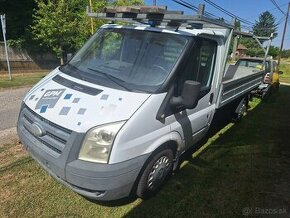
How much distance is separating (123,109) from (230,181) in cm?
247

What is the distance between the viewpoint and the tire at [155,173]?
12.0 feet

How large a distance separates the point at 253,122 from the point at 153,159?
5.34 metres

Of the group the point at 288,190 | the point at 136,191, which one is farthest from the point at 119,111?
the point at 288,190

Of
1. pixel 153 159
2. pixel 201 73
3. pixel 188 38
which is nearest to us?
pixel 153 159

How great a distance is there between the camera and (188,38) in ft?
13.3

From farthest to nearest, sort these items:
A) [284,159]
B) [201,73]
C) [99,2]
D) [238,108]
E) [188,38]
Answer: [99,2]
[238,108]
[284,159]
[201,73]
[188,38]

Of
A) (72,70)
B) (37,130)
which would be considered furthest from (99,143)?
(72,70)

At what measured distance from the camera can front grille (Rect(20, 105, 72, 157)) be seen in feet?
10.5

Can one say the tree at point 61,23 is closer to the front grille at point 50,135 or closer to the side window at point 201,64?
the side window at point 201,64

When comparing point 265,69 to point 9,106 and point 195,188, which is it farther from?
point 9,106

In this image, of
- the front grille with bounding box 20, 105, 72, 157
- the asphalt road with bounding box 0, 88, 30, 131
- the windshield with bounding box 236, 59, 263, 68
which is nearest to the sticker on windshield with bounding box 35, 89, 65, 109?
the front grille with bounding box 20, 105, 72, 157

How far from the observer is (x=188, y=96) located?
11.9 ft

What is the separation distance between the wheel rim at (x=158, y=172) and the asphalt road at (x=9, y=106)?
13.3ft

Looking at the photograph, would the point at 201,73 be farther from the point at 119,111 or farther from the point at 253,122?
the point at 253,122
